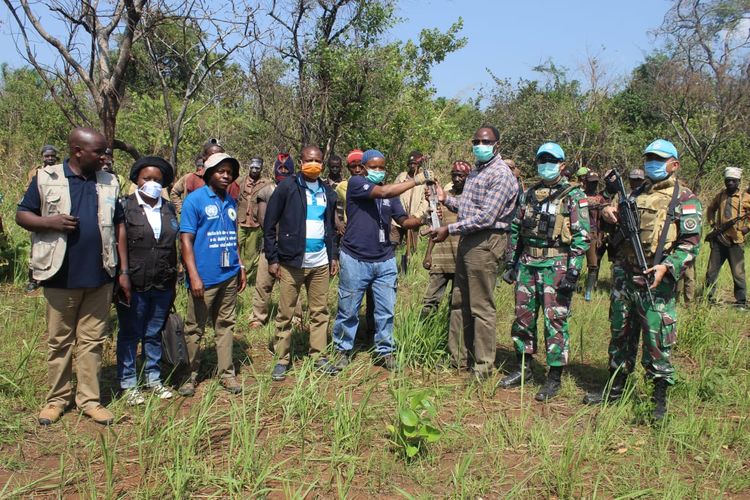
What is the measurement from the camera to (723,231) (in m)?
7.55

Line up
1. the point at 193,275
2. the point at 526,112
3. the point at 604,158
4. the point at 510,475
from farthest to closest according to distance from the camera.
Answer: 1. the point at 526,112
2. the point at 604,158
3. the point at 193,275
4. the point at 510,475

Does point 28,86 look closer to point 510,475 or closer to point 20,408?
point 20,408

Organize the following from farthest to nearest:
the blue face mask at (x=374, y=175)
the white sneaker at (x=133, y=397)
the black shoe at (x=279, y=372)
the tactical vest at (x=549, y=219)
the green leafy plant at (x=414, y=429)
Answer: the blue face mask at (x=374, y=175) → the black shoe at (x=279, y=372) → the tactical vest at (x=549, y=219) → the white sneaker at (x=133, y=397) → the green leafy plant at (x=414, y=429)

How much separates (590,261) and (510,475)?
512 centimetres

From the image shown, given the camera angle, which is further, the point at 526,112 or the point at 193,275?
the point at 526,112

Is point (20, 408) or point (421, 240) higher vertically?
point (421, 240)

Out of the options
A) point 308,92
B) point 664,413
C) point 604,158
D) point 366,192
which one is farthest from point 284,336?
point 604,158

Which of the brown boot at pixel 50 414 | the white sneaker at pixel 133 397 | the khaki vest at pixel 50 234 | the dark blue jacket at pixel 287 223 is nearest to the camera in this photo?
the khaki vest at pixel 50 234

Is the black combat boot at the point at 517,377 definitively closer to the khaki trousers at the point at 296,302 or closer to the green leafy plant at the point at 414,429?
the green leafy plant at the point at 414,429

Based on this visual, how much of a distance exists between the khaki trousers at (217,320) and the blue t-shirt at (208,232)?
0.11m

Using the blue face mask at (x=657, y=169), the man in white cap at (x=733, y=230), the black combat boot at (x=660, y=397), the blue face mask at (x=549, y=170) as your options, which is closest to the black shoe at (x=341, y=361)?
the blue face mask at (x=549, y=170)

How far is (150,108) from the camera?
44.7ft

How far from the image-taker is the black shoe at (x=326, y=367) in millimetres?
4203

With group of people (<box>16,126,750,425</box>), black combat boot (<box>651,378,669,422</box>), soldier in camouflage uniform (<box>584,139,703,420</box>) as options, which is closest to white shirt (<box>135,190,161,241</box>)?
group of people (<box>16,126,750,425</box>)
